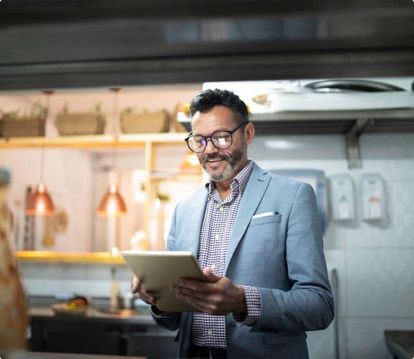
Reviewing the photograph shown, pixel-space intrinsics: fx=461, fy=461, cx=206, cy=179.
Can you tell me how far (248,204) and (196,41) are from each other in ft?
2.07

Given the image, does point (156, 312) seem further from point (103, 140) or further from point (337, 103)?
point (103, 140)

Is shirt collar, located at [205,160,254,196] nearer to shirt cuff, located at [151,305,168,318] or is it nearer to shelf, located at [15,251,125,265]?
shirt cuff, located at [151,305,168,318]

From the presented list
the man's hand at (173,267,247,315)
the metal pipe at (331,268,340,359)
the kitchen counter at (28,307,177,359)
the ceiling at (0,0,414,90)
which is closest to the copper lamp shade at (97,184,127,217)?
the kitchen counter at (28,307,177,359)

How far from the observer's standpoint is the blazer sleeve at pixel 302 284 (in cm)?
88

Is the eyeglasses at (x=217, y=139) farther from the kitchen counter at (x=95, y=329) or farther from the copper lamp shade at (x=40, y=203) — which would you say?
the copper lamp shade at (x=40, y=203)

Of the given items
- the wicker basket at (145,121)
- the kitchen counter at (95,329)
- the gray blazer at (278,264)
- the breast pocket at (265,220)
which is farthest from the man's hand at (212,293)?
the wicker basket at (145,121)

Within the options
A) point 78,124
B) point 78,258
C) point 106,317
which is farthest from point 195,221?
point 78,124

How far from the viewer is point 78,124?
3.28m

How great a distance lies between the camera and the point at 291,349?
0.99m

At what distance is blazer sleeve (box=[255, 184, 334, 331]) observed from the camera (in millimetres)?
878

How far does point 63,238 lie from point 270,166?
145 inches

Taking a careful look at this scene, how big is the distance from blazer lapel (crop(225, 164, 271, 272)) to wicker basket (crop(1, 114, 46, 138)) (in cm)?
241

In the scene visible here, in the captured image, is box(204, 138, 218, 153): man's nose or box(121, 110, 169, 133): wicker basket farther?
box(121, 110, 169, 133): wicker basket

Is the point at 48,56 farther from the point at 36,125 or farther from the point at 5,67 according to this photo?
the point at 36,125
